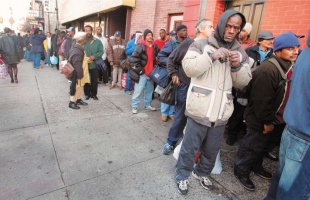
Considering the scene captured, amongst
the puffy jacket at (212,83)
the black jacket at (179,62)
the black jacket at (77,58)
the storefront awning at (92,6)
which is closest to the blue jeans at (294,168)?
the puffy jacket at (212,83)

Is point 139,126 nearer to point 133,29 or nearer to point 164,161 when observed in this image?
point 164,161

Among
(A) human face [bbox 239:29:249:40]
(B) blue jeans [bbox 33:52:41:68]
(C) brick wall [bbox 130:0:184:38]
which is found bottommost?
(B) blue jeans [bbox 33:52:41:68]

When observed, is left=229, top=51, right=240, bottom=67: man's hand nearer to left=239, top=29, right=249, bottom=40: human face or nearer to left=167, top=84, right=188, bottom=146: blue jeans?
left=167, top=84, right=188, bottom=146: blue jeans

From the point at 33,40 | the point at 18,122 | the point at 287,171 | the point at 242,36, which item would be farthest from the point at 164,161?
the point at 33,40

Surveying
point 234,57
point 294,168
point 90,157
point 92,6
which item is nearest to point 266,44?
point 234,57

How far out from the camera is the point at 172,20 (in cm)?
667

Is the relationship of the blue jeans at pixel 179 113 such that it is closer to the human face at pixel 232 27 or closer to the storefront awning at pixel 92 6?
the human face at pixel 232 27

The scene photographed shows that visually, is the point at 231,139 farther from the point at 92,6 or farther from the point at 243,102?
the point at 92,6

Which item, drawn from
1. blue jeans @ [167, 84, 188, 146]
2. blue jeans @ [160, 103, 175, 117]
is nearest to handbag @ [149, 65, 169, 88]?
blue jeans @ [160, 103, 175, 117]

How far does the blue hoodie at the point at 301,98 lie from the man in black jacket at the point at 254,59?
117 cm

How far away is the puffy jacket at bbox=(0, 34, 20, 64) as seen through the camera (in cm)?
682

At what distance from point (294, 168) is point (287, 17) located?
314 centimetres

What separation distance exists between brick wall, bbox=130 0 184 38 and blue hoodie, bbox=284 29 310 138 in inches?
203

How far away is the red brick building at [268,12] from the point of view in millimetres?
3455
